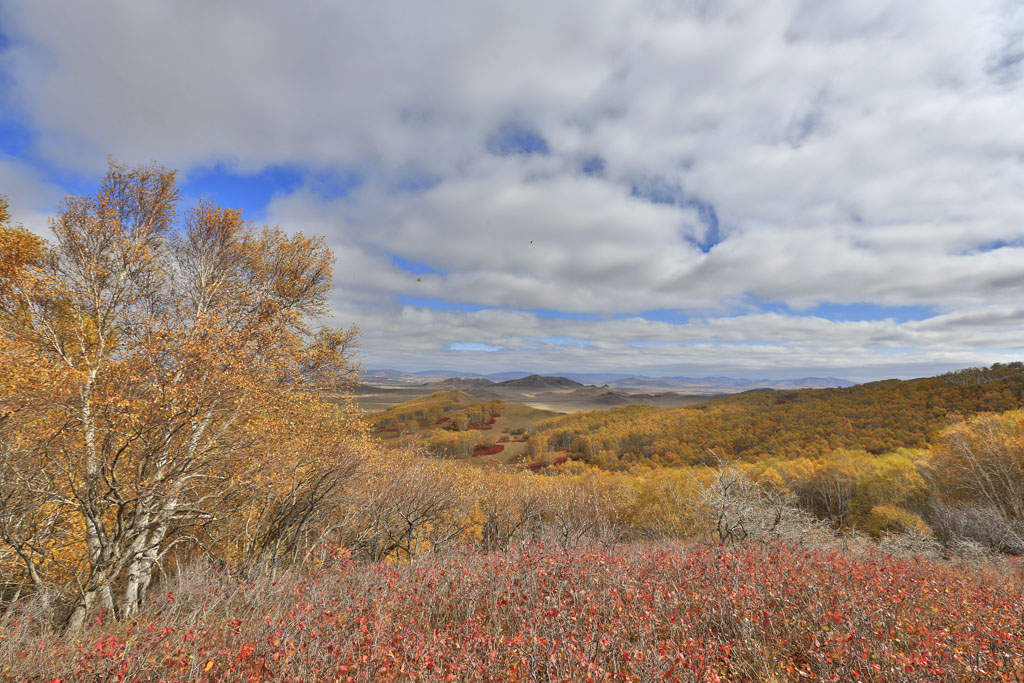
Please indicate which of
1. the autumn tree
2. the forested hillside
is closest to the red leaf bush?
the autumn tree

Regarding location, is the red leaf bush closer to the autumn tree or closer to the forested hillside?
the autumn tree

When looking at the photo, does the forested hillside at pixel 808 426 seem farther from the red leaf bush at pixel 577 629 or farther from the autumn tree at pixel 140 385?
the autumn tree at pixel 140 385

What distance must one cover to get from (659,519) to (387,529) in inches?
1823

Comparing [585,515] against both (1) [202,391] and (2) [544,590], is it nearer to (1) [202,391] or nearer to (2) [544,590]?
(2) [544,590]

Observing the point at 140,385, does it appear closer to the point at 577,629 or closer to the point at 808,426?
the point at 577,629

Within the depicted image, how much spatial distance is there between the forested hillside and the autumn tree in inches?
3873

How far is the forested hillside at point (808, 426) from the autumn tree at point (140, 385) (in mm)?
98373

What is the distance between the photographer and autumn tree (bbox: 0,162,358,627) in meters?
11.4

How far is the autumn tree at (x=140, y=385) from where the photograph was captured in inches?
450

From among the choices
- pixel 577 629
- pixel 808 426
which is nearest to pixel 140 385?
pixel 577 629

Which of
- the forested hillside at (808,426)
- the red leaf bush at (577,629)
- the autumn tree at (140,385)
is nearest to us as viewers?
the red leaf bush at (577,629)

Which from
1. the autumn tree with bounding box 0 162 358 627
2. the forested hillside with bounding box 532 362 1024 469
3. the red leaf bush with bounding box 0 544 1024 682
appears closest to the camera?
the red leaf bush with bounding box 0 544 1024 682

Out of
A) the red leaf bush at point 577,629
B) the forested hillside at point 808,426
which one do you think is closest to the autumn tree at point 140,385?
the red leaf bush at point 577,629

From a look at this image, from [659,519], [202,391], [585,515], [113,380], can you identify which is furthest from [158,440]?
[659,519]
